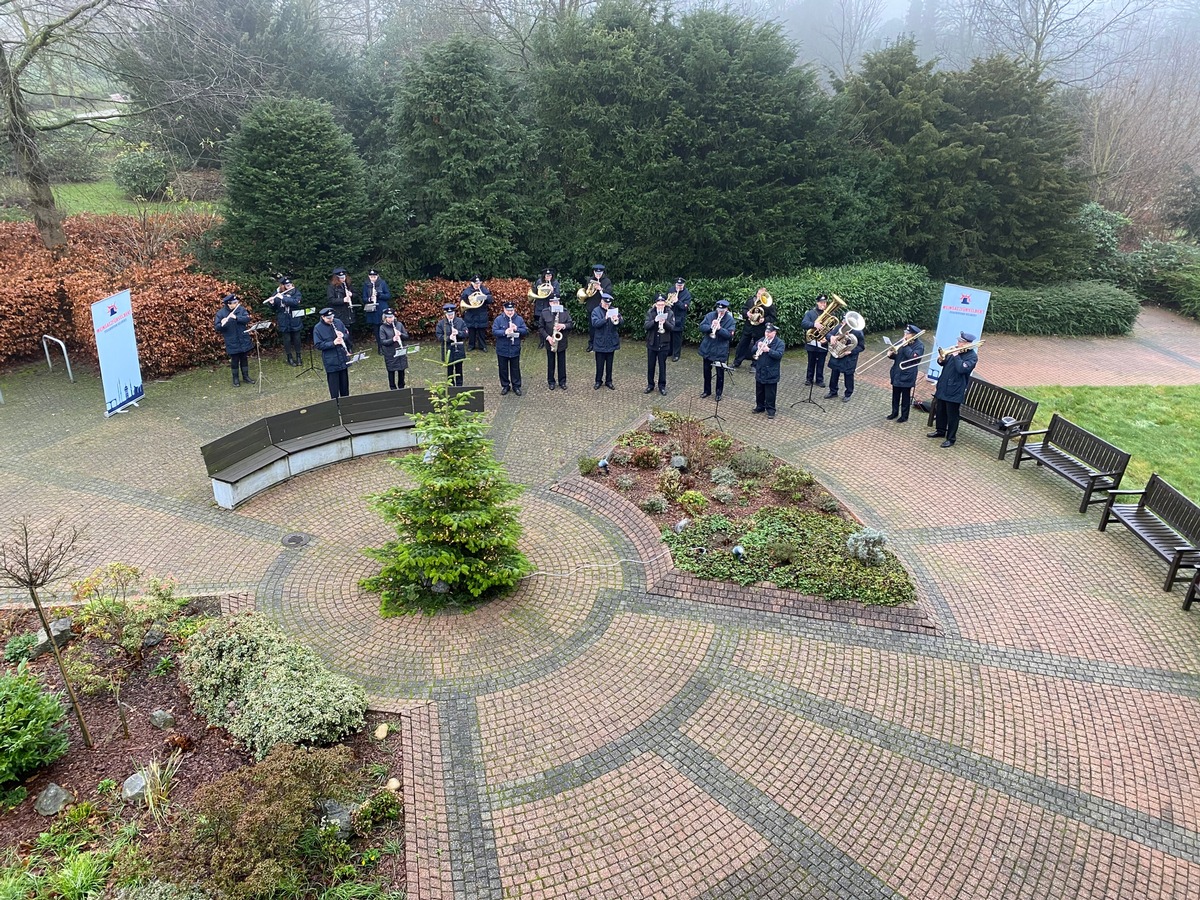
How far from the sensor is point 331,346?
13703mm

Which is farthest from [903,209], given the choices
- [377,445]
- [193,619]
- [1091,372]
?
[193,619]

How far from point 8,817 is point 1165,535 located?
13.1m

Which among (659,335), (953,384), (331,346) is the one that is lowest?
(953,384)

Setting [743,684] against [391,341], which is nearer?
[743,684]

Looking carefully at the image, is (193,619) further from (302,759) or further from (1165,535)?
(1165,535)

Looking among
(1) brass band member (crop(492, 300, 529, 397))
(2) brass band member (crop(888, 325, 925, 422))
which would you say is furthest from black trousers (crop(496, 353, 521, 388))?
(2) brass band member (crop(888, 325, 925, 422))

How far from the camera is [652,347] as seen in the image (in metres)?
15.8

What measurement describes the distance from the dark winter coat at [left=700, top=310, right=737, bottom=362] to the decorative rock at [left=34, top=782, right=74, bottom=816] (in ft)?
38.8

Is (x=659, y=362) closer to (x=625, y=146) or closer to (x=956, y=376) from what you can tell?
(x=956, y=376)

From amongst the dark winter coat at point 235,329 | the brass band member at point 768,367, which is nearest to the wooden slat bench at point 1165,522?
the brass band member at point 768,367

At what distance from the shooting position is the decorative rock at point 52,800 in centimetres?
634

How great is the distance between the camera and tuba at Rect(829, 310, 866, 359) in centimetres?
1498

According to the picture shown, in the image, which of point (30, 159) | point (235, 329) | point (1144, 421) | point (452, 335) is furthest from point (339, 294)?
point (1144, 421)

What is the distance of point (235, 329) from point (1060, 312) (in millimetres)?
20530
